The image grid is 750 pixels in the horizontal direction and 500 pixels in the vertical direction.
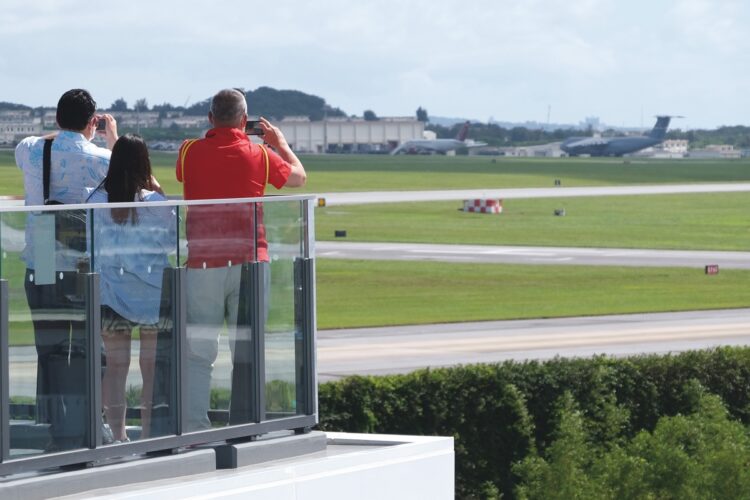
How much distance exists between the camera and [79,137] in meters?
10.4

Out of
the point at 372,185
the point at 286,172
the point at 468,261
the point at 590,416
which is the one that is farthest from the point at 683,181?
the point at 286,172

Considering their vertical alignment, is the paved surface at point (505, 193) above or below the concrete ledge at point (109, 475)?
below

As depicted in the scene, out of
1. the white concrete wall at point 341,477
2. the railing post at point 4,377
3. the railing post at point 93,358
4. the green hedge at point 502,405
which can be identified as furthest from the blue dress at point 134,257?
the green hedge at point 502,405

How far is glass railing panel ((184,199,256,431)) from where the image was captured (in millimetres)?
10250

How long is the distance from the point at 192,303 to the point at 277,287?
38.2 inches

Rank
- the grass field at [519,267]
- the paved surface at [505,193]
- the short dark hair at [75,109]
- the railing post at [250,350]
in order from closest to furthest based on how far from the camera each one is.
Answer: the short dark hair at [75,109] < the railing post at [250,350] < the grass field at [519,267] < the paved surface at [505,193]

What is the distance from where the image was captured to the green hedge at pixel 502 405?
72.2 feet

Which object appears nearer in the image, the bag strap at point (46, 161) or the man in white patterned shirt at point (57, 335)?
the man in white patterned shirt at point (57, 335)

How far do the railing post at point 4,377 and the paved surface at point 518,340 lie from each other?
23.1 meters

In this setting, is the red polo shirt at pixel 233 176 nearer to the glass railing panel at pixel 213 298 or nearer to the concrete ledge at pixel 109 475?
the glass railing panel at pixel 213 298

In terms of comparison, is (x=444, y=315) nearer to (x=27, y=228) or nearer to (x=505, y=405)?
(x=505, y=405)

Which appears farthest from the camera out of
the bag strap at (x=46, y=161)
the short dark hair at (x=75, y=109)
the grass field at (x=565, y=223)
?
the grass field at (x=565, y=223)

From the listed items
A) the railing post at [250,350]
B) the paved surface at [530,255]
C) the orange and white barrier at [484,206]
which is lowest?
the paved surface at [530,255]

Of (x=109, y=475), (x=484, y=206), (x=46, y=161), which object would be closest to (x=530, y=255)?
(x=484, y=206)
